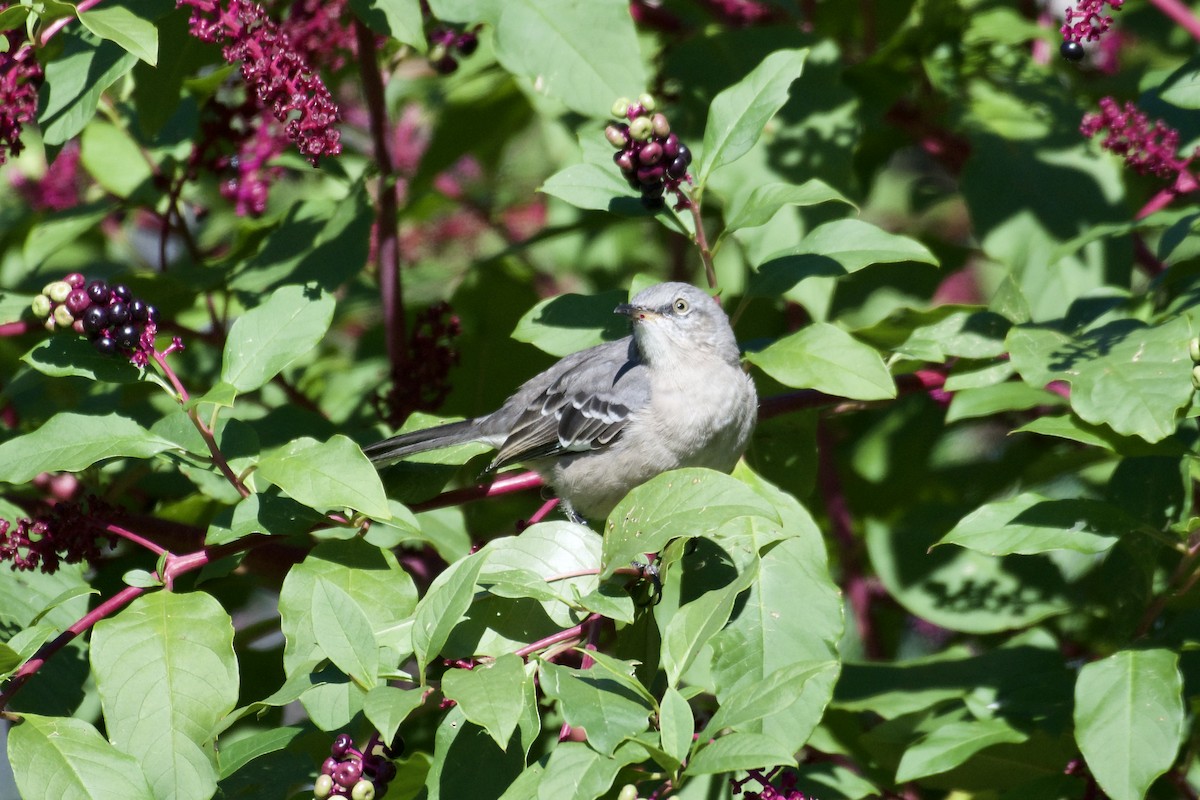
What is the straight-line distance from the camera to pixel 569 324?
3.43 meters

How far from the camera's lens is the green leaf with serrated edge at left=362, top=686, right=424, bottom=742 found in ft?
6.99

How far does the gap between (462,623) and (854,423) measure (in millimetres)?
2509

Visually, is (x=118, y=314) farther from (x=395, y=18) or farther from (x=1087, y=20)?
(x=1087, y=20)

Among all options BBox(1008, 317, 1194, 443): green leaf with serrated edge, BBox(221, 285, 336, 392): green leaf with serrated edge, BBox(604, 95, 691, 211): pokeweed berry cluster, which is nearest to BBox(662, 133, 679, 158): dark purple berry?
BBox(604, 95, 691, 211): pokeweed berry cluster

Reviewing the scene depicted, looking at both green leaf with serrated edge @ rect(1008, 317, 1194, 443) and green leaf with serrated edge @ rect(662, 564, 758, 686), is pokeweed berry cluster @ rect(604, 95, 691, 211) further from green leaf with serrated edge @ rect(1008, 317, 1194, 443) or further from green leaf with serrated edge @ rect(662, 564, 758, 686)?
green leaf with serrated edge @ rect(662, 564, 758, 686)

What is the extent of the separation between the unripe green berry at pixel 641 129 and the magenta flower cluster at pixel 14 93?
1530mm

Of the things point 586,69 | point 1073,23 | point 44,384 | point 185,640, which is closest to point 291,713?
point 44,384

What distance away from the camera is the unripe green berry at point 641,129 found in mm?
2988

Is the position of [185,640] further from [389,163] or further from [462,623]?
[389,163]

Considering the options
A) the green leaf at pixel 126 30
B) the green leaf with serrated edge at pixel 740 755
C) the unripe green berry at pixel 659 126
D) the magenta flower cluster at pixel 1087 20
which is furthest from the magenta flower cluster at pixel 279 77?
the magenta flower cluster at pixel 1087 20

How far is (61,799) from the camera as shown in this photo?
238cm

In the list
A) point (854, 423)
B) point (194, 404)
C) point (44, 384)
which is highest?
point (194, 404)

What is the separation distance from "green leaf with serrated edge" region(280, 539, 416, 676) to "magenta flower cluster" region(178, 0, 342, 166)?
0.98 meters

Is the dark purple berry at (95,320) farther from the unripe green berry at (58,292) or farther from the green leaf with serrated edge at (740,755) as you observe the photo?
the green leaf with serrated edge at (740,755)
